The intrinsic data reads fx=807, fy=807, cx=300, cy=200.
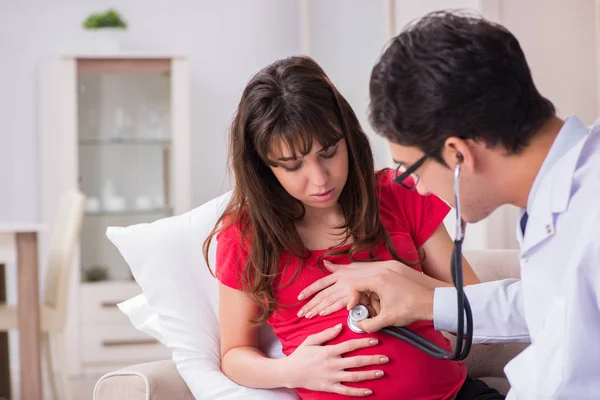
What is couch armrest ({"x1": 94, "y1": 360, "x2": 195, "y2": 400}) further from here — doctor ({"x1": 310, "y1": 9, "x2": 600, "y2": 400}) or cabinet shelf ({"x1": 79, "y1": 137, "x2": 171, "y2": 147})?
cabinet shelf ({"x1": 79, "y1": 137, "x2": 171, "y2": 147})

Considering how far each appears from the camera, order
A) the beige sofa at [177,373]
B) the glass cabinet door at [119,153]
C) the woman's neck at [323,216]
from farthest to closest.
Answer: the glass cabinet door at [119,153] → the woman's neck at [323,216] → the beige sofa at [177,373]

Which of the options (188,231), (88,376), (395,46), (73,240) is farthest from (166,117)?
(395,46)

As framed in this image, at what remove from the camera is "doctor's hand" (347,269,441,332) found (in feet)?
4.37

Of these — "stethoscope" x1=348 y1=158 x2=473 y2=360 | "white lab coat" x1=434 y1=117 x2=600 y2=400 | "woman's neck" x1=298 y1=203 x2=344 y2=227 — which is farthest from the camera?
"woman's neck" x1=298 y1=203 x2=344 y2=227

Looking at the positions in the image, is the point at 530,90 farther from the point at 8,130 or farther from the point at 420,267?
the point at 8,130

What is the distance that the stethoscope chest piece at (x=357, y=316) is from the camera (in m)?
1.37

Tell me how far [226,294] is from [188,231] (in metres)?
0.22

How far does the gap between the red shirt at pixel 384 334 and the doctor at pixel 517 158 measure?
0.32 meters

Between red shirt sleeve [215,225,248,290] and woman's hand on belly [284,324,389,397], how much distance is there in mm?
180

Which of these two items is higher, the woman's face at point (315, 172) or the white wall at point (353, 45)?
the white wall at point (353, 45)

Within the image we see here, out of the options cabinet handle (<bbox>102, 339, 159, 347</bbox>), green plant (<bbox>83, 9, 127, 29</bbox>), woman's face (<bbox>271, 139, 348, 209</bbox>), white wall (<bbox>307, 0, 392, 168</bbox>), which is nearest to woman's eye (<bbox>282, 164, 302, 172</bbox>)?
woman's face (<bbox>271, 139, 348, 209</bbox>)

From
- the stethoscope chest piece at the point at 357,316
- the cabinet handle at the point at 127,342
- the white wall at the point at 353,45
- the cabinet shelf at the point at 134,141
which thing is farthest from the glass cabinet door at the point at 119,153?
the stethoscope chest piece at the point at 357,316

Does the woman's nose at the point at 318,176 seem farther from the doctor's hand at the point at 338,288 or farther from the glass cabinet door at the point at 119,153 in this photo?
the glass cabinet door at the point at 119,153

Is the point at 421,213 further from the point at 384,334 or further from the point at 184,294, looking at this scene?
the point at 184,294
